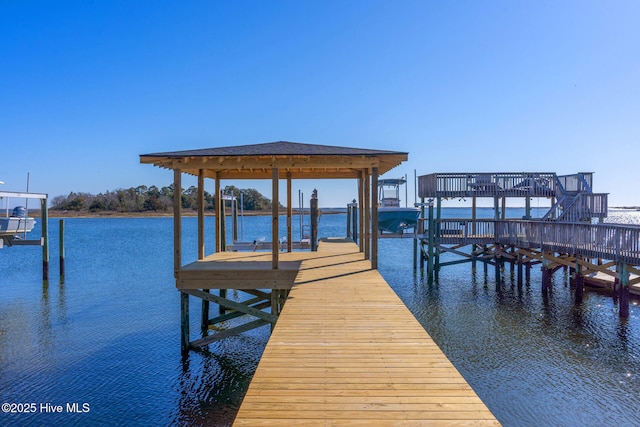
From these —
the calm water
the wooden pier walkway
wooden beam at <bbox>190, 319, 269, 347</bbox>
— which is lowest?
the calm water

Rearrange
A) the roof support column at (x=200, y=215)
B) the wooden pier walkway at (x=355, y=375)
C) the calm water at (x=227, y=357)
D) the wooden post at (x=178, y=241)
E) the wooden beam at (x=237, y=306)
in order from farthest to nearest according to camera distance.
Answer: the roof support column at (x=200, y=215) → the wooden post at (x=178, y=241) → the wooden beam at (x=237, y=306) → the calm water at (x=227, y=357) → the wooden pier walkway at (x=355, y=375)

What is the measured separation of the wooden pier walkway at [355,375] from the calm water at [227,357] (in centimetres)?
346

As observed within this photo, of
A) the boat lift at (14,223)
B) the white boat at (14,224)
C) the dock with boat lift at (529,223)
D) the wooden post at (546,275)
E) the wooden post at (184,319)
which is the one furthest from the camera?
the white boat at (14,224)

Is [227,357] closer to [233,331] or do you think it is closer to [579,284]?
[233,331]

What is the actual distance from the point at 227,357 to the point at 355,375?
24.7ft

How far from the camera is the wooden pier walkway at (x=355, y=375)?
3188 mm

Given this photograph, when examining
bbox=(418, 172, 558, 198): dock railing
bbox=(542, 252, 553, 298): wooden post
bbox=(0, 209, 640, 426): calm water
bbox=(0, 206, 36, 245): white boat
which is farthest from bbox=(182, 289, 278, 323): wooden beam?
bbox=(0, 206, 36, 245): white boat

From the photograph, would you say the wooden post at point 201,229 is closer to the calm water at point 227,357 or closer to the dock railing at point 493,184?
the calm water at point 227,357

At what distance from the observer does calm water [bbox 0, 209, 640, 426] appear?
796cm

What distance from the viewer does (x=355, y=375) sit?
13.1 feet

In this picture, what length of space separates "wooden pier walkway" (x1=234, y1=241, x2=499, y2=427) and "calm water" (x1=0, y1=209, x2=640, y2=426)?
11.3 feet

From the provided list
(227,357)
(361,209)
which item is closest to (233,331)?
(227,357)

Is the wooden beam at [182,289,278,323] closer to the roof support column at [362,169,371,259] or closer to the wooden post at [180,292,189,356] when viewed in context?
the wooden post at [180,292,189,356]

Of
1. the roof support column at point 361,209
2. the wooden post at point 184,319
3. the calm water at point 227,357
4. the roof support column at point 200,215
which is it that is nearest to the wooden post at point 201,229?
the roof support column at point 200,215
